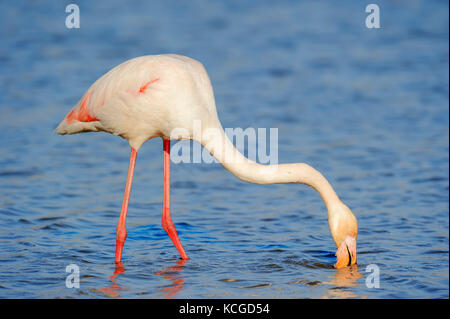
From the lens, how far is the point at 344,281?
25.2 feet

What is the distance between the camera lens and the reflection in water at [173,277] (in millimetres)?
7352

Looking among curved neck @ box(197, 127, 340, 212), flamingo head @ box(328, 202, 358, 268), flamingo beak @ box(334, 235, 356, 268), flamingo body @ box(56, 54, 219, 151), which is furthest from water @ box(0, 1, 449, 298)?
flamingo body @ box(56, 54, 219, 151)

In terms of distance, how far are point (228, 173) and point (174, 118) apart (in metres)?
4.30

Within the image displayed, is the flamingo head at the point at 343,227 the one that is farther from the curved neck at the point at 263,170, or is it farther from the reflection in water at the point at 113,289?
the reflection in water at the point at 113,289

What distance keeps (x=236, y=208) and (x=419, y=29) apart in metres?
12.1

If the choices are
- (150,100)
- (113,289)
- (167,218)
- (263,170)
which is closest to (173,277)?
(113,289)

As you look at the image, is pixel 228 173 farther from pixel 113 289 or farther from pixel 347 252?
pixel 113 289

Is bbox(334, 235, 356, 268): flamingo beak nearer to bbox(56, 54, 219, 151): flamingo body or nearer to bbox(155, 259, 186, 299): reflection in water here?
bbox(155, 259, 186, 299): reflection in water

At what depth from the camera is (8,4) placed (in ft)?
71.7

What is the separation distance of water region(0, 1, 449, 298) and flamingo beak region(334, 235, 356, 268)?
0.15m

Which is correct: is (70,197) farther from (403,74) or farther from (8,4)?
(8,4)

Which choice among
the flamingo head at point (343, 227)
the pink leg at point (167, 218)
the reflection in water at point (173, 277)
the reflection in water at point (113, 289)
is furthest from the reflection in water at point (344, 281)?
the reflection in water at point (113, 289)

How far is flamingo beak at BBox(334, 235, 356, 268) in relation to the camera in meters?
7.65
